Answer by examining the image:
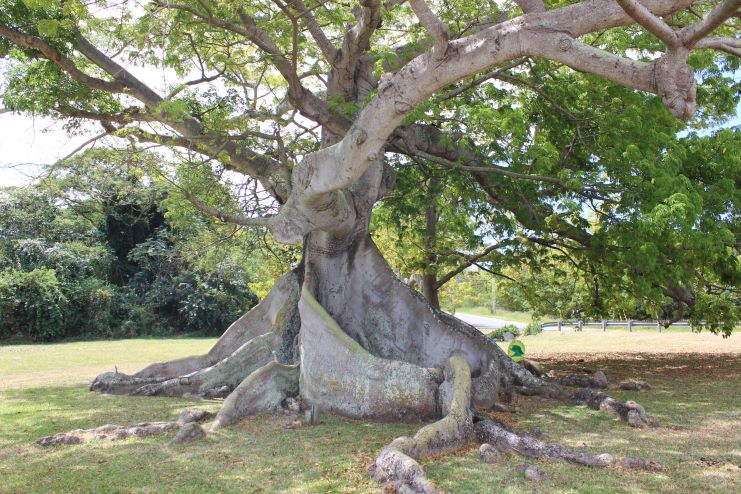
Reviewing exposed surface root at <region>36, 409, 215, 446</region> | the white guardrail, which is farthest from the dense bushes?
the white guardrail

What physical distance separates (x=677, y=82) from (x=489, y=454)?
3.60 metres

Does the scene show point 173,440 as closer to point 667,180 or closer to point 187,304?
point 667,180

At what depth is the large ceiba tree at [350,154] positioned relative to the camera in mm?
7500

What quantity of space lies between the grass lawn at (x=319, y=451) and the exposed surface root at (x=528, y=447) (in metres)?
0.15

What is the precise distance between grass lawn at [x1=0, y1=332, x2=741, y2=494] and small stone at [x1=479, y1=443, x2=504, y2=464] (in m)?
0.10

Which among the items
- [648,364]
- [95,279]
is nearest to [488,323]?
[95,279]

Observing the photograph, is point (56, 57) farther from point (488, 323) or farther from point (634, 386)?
point (488, 323)

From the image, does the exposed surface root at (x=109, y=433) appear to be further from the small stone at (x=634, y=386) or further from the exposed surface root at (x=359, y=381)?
the small stone at (x=634, y=386)

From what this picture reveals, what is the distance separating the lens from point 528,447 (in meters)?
6.00

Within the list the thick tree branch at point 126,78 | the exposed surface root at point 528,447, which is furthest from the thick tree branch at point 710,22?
the thick tree branch at point 126,78

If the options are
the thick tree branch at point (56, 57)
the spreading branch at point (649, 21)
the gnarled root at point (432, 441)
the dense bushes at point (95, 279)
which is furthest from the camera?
the dense bushes at point (95, 279)

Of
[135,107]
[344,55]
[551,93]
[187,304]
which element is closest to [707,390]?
[551,93]

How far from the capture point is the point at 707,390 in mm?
10422

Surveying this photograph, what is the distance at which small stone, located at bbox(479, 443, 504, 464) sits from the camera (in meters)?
5.77
